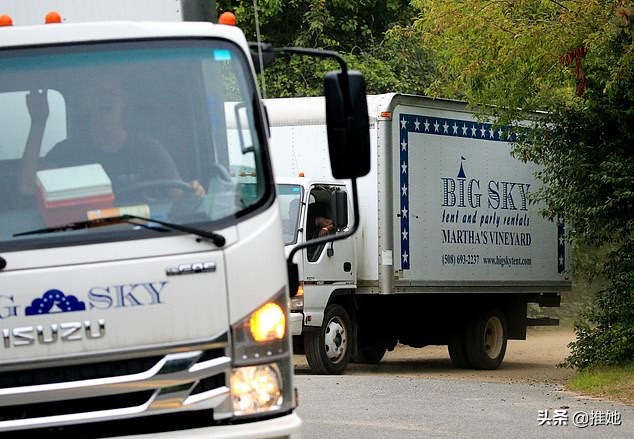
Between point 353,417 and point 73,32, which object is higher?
point 73,32

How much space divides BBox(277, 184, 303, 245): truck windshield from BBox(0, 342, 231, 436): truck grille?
1041 cm

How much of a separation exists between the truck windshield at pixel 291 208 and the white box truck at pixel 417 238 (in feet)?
0.04

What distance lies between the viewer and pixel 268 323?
5.77m

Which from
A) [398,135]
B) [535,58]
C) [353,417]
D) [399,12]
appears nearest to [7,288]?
[353,417]

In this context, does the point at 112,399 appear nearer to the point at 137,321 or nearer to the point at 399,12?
the point at 137,321

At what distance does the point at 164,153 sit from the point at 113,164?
0.23 meters

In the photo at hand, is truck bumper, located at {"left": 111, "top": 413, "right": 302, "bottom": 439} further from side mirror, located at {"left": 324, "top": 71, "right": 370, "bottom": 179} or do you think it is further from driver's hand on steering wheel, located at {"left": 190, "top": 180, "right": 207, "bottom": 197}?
side mirror, located at {"left": 324, "top": 71, "right": 370, "bottom": 179}

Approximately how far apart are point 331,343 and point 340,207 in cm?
187

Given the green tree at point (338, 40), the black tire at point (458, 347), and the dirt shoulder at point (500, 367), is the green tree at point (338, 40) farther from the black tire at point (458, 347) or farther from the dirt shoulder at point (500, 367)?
the black tire at point (458, 347)

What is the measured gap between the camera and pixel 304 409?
40.1 ft

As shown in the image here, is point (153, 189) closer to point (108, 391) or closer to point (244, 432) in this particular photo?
point (108, 391)

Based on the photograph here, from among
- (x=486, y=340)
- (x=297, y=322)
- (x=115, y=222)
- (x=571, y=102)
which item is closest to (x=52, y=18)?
(x=115, y=222)

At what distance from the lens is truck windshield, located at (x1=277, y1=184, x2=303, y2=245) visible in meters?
16.1

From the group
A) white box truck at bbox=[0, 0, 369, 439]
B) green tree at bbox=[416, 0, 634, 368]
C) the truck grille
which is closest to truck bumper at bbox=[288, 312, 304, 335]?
green tree at bbox=[416, 0, 634, 368]
